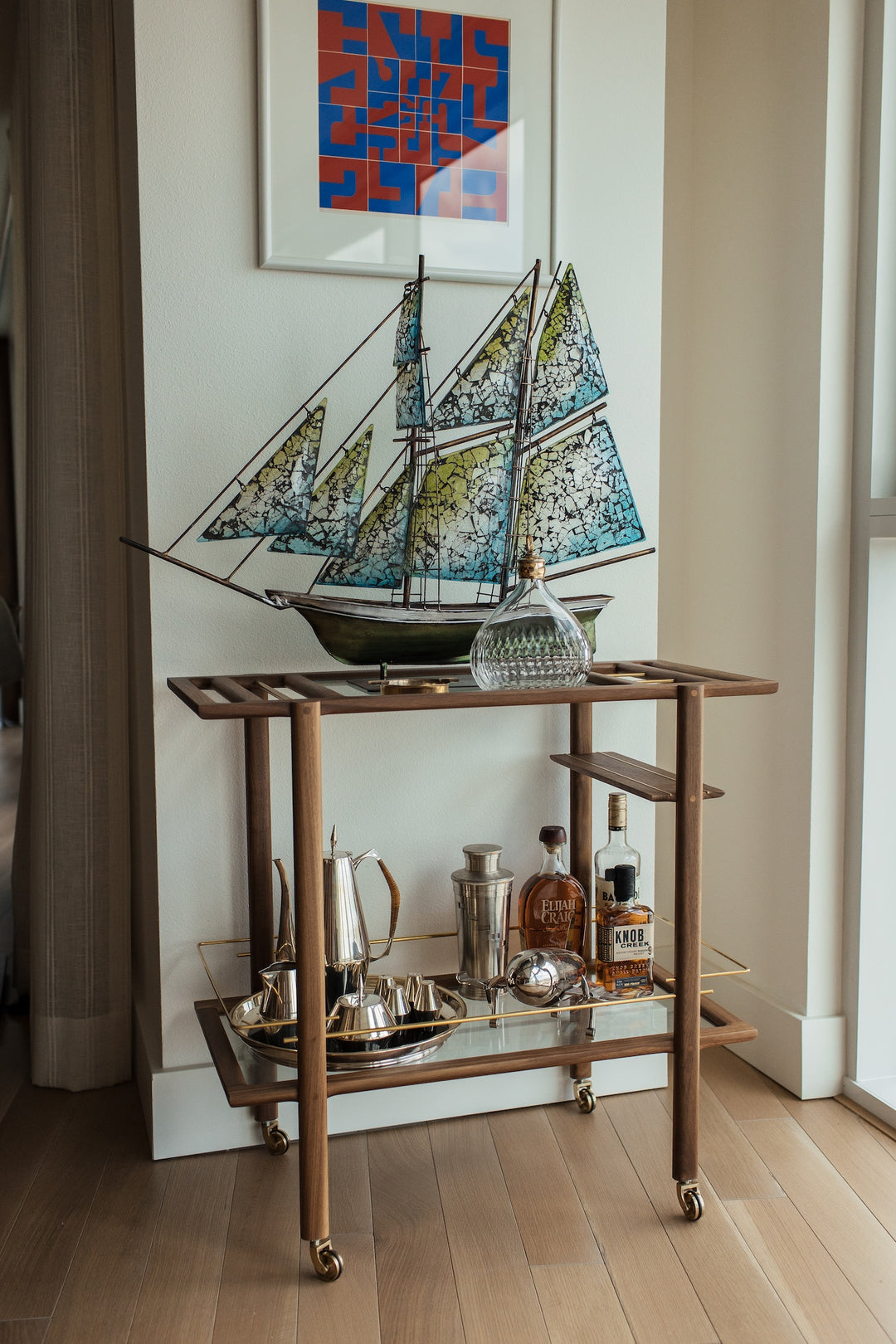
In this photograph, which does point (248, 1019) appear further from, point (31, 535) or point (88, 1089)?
point (31, 535)

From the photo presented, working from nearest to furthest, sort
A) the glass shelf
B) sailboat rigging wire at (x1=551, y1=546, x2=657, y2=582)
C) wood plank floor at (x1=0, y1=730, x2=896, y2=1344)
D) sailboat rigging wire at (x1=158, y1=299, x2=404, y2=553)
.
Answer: wood plank floor at (x1=0, y1=730, x2=896, y2=1344), the glass shelf, sailboat rigging wire at (x1=158, y1=299, x2=404, y2=553), sailboat rigging wire at (x1=551, y1=546, x2=657, y2=582)

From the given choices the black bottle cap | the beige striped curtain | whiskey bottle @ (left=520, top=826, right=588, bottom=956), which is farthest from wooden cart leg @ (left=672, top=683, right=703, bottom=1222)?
the beige striped curtain

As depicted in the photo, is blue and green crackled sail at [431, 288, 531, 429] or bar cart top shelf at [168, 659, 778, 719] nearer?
bar cart top shelf at [168, 659, 778, 719]

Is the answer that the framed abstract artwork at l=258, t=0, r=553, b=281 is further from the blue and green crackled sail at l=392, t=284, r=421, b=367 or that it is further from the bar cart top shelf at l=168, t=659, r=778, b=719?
Answer: the bar cart top shelf at l=168, t=659, r=778, b=719

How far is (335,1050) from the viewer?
148 centimetres

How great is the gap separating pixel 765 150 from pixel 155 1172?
1956 mm

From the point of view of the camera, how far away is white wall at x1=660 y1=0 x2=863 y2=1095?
1822 millimetres

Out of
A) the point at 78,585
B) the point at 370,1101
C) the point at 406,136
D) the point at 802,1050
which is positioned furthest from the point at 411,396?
the point at 802,1050

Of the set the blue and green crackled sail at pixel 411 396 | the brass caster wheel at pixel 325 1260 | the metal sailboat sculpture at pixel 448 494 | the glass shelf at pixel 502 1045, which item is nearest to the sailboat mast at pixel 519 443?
the metal sailboat sculpture at pixel 448 494

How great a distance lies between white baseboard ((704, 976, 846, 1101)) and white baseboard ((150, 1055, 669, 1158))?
7.4 inches

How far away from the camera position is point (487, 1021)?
162cm

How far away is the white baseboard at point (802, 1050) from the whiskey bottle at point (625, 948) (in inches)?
14.6

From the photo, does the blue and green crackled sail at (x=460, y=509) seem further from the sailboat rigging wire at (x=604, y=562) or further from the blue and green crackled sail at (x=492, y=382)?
the sailboat rigging wire at (x=604, y=562)

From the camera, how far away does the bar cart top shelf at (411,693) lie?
4.41 ft
